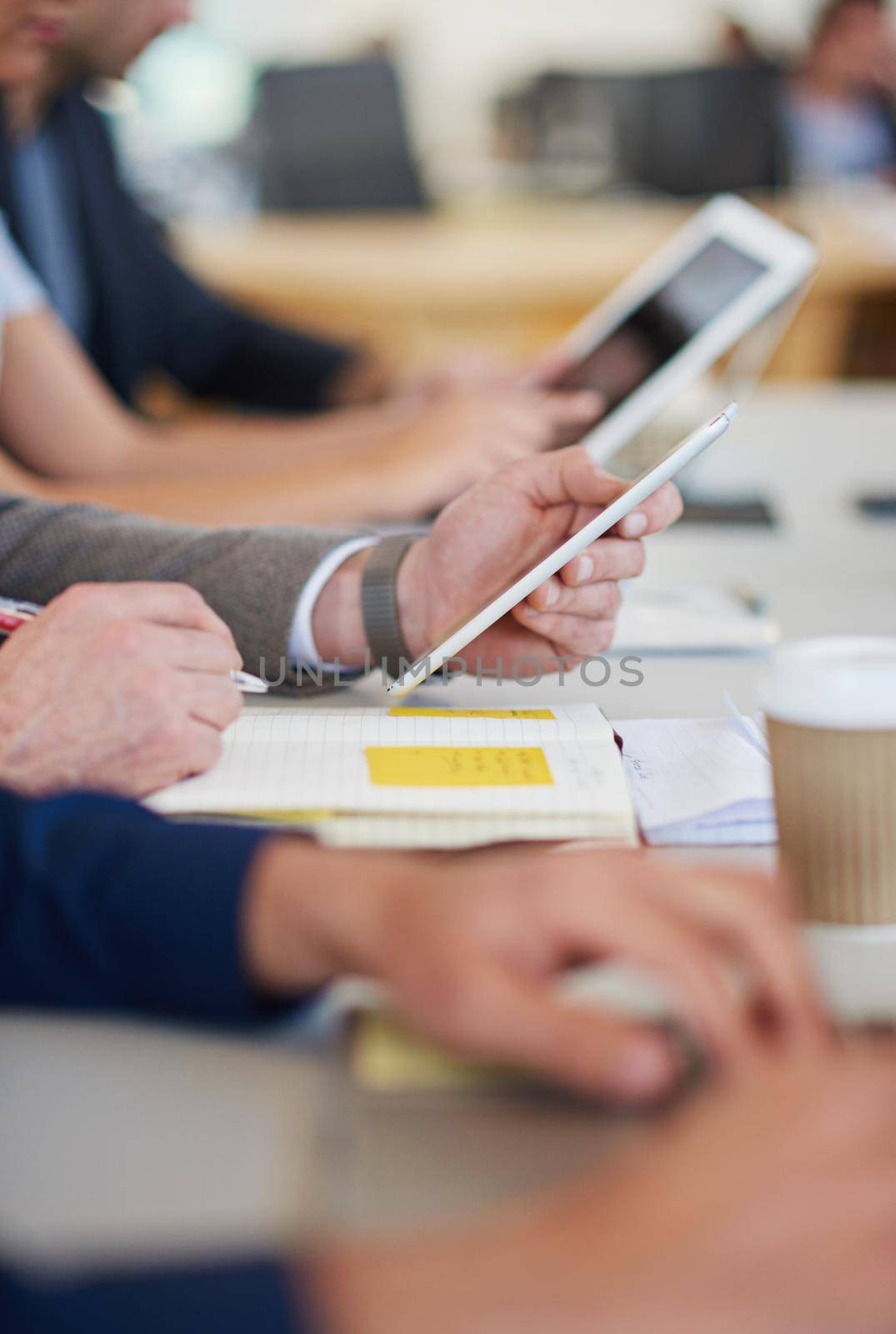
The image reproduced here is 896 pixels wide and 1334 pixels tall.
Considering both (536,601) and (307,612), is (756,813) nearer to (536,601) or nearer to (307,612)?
(536,601)

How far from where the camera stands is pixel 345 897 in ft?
1.51

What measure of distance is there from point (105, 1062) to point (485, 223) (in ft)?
10.5

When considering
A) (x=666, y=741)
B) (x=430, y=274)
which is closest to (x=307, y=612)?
(x=666, y=741)

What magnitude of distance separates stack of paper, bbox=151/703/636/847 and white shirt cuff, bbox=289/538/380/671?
0.09 metres

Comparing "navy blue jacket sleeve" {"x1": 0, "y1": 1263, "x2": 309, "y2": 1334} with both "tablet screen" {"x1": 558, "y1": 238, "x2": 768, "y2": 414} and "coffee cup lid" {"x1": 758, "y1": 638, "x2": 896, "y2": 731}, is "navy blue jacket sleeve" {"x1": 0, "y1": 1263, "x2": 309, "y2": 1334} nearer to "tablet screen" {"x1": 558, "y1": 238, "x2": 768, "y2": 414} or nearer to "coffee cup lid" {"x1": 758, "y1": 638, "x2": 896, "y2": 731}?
"coffee cup lid" {"x1": 758, "y1": 638, "x2": 896, "y2": 731}

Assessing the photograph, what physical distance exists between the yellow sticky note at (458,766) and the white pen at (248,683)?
0.08 m

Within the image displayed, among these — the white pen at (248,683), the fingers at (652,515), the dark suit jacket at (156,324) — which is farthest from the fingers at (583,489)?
the dark suit jacket at (156,324)

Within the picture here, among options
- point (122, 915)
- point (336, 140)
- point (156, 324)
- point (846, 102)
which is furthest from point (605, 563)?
point (846, 102)

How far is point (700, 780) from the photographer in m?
0.68

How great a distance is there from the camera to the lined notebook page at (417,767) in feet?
2.06

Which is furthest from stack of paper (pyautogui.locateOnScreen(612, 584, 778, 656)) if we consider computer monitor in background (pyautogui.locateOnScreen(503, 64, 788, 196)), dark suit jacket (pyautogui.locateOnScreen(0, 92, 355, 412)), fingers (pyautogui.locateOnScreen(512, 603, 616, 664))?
computer monitor in background (pyautogui.locateOnScreen(503, 64, 788, 196))

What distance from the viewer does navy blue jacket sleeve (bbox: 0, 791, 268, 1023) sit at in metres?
0.48

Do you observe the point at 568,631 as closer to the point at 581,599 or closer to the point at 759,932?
the point at 581,599

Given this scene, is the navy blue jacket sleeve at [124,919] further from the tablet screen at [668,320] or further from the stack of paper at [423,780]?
the tablet screen at [668,320]
